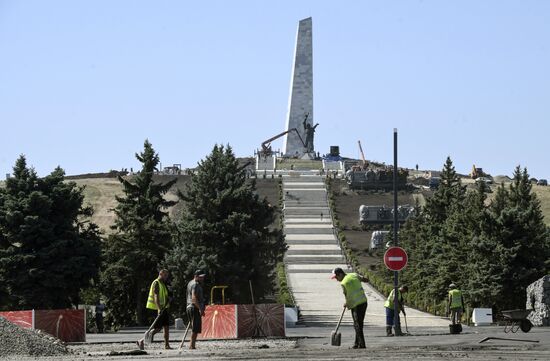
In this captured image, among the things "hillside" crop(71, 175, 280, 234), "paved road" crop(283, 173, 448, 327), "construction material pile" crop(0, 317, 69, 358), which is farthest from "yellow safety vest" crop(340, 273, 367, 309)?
"hillside" crop(71, 175, 280, 234)

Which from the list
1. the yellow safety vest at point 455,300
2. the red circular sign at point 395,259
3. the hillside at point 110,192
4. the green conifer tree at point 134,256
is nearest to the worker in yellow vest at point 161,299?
the red circular sign at point 395,259

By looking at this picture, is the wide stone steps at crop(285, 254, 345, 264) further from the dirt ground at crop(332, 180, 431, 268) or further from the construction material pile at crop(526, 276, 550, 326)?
the construction material pile at crop(526, 276, 550, 326)

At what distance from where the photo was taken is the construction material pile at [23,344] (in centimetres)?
2116

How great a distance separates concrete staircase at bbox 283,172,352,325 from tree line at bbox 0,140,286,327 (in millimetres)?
4123

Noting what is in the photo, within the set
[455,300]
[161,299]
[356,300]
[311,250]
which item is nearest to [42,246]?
[455,300]

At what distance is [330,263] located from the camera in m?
97.0

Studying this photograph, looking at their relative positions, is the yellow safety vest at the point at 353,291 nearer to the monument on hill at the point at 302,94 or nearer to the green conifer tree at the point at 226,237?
the green conifer tree at the point at 226,237

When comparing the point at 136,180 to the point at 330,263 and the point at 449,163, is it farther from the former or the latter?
the point at 330,263

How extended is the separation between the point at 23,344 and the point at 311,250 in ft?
266

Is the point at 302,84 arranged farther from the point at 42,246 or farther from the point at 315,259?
the point at 42,246

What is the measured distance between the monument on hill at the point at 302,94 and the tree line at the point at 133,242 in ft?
311

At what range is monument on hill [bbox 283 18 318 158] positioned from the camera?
505 feet

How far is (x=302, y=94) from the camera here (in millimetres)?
154625

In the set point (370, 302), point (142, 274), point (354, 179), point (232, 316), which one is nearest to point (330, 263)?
point (370, 302)
